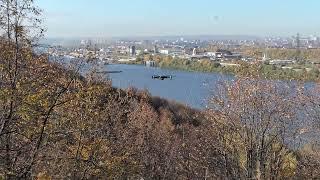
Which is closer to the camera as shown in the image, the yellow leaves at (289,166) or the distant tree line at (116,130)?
the distant tree line at (116,130)

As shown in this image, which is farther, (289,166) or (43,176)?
(289,166)

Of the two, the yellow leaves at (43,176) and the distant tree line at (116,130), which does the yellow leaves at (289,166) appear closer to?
the distant tree line at (116,130)

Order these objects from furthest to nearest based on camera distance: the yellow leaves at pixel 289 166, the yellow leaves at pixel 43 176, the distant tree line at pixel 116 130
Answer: the yellow leaves at pixel 289 166
the yellow leaves at pixel 43 176
the distant tree line at pixel 116 130

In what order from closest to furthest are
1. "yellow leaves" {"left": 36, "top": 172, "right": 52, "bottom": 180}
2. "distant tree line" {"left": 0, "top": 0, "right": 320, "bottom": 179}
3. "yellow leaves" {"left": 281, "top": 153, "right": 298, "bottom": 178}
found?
"distant tree line" {"left": 0, "top": 0, "right": 320, "bottom": 179}
"yellow leaves" {"left": 36, "top": 172, "right": 52, "bottom": 180}
"yellow leaves" {"left": 281, "top": 153, "right": 298, "bottom": 178}

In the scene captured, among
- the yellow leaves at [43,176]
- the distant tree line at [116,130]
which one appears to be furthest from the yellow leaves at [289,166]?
the yellow leaves at [43,176]

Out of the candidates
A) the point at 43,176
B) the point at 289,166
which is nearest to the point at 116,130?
the point at 289,166

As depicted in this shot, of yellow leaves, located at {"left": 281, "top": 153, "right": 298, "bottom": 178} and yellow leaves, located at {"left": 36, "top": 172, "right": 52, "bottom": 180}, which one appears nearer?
yellow leaves, located at {"left": 36, "top": 172, "right": 52, "bottom": 180}

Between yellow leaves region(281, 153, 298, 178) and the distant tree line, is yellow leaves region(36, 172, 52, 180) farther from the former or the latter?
yellow leaves region(281, 153, 298, 178)

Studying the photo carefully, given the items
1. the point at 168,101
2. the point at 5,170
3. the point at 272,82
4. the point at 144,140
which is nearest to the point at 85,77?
the point at 5,170

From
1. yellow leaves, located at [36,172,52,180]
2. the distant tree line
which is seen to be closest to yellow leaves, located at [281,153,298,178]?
the distant tree line

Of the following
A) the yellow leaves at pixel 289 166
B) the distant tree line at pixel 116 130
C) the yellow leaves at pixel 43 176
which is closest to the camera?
the distant tree line at pixel 116 130

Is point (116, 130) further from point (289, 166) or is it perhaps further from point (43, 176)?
point (43, 176)

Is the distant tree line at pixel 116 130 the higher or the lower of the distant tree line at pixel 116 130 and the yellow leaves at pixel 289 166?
the higher
